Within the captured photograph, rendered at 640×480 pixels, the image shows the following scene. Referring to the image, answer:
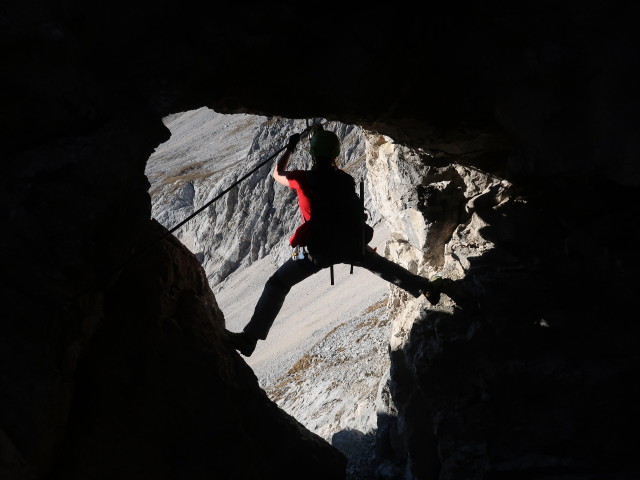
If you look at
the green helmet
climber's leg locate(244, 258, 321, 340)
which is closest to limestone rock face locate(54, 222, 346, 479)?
climber's leg locate(244, 258, 321, 340)

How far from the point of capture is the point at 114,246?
554 cm

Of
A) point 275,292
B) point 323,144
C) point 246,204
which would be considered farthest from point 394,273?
point 246,204

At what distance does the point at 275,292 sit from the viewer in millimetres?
7453

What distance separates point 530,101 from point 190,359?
4.39 metres

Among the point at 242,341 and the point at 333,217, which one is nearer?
the point at 333,217

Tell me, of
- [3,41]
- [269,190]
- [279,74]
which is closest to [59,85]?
[3,41]

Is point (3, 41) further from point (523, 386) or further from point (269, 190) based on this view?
point (269, 190)

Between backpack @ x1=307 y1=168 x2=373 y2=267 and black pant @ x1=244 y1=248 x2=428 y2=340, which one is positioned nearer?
backpack @ x1=307 y1=168 x2=373 y2=267

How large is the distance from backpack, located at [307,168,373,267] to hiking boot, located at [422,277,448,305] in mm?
1015

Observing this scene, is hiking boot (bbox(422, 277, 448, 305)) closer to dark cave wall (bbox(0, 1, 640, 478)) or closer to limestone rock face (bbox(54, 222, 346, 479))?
dark cave wall (bbox(0, 1, 640, 478))

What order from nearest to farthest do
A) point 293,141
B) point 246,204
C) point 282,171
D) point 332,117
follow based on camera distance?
point 293,141, point 332,117, point 282,171, point 246,204

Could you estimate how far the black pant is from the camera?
7.35 m

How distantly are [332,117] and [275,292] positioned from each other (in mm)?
2303

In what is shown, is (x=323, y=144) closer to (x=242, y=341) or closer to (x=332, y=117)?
(x=332, y=117)
